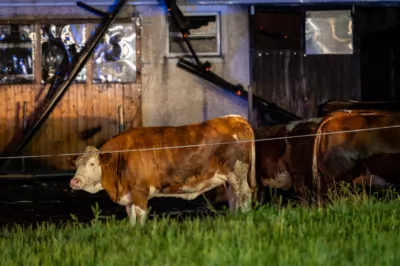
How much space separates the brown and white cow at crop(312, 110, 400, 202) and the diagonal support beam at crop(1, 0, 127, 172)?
166 inches

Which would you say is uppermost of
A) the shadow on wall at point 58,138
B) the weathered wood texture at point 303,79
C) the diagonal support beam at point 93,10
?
the diagonal support beam at point 93,10

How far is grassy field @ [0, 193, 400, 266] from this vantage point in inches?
212

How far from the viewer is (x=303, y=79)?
13.3 meters

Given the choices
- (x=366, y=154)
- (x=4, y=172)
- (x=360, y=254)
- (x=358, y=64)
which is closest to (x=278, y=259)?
(x=360, y=254)

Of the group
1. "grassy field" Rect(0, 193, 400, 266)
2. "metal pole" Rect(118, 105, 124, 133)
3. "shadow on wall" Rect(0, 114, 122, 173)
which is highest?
"metal pole" Rect(118, 105, 124, 133)

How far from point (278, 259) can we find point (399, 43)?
9.38 meters

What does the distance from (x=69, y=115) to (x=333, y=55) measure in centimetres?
471

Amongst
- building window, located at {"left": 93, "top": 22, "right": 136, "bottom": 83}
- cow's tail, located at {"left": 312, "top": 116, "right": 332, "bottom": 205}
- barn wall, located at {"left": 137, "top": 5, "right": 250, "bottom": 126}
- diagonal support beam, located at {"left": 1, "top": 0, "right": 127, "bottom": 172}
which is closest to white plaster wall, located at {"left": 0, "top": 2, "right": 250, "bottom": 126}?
barn wall, located at {"left": 137, "top": 5, "right": 250, "bottom": 126}

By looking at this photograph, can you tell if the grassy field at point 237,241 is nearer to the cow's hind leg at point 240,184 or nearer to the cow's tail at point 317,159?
the cow's tail at point 317,159

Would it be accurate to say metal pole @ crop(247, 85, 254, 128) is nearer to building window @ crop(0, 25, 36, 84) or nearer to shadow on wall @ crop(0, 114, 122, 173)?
shadow on wall @ crop(0, 114, 122, 173)

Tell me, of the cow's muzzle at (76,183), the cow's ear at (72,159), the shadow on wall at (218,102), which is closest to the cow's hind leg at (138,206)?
the cow's muzzle at (76,183)

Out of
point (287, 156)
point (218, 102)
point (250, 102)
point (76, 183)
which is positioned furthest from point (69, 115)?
point (287, 156)

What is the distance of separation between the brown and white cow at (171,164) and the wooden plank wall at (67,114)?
1.84 metres

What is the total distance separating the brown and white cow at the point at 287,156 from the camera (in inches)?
437
